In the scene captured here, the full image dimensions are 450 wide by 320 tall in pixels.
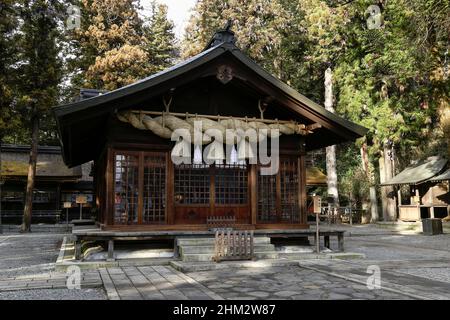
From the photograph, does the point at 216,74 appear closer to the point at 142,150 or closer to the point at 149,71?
the point at 142,150

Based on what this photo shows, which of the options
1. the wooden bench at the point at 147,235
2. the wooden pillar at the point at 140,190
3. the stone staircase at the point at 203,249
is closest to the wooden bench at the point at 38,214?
the wooden bench at the point at 147,235

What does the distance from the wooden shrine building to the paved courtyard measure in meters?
2.39

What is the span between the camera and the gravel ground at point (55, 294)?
691 cm

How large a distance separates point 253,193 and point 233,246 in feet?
8.90

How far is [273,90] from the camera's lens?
1270 cm

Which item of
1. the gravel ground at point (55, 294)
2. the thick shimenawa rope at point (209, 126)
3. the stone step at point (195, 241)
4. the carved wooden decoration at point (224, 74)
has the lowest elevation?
the gravel ground at point (55, 294)

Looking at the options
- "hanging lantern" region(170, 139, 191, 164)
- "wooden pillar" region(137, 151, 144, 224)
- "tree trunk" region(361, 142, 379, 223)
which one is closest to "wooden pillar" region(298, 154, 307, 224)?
"hanging lantern" region(170, 139, 191, 164)

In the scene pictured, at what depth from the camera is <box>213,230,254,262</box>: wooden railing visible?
10.3 meters

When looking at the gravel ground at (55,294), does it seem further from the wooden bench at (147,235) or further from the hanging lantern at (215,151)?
the hanging lantern at (215,151)

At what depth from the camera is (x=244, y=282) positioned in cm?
799

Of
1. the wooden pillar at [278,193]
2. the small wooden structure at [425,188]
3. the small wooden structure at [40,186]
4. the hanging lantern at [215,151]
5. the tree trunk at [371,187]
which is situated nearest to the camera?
the hanging lantern at [215,151]

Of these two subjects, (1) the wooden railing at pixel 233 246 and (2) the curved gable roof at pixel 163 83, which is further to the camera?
(2) the curved gable roof at pixel 163 83

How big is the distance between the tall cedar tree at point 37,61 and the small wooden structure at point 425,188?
Result: 23.7 meters
